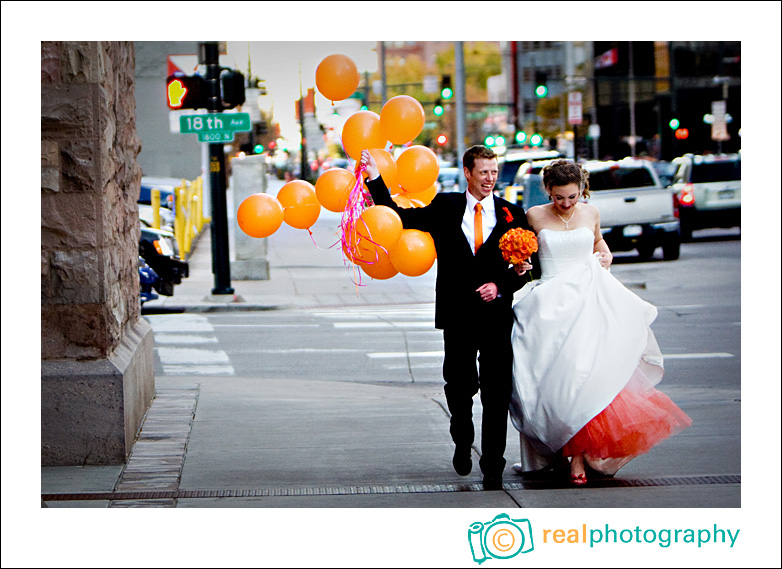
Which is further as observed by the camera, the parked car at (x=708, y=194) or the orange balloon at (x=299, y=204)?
the parked car at (x=708, y=194)

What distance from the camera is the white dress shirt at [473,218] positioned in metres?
5.99

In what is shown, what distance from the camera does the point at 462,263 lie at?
19.6ft

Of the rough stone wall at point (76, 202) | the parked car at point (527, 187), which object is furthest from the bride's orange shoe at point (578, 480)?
the parked car at point (527, 187)

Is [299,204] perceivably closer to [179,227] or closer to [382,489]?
[382,489]


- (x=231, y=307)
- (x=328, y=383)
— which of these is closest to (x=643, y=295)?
(x=231, y=307)

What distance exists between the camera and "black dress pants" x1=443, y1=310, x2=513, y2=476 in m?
5.98

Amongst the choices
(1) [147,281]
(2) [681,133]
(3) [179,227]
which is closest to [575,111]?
(3) [179,227]

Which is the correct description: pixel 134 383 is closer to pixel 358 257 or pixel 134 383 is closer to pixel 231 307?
pixel 358 257

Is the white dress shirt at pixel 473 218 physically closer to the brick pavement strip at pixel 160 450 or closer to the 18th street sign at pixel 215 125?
the brick pavement strip at pixel 160 450

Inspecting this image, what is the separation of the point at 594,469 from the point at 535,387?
0.62 meters

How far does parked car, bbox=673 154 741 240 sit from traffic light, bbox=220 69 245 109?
39.6ft

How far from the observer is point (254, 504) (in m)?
5.66

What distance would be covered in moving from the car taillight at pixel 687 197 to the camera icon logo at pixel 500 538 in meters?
19.6

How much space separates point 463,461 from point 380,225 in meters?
1.54
